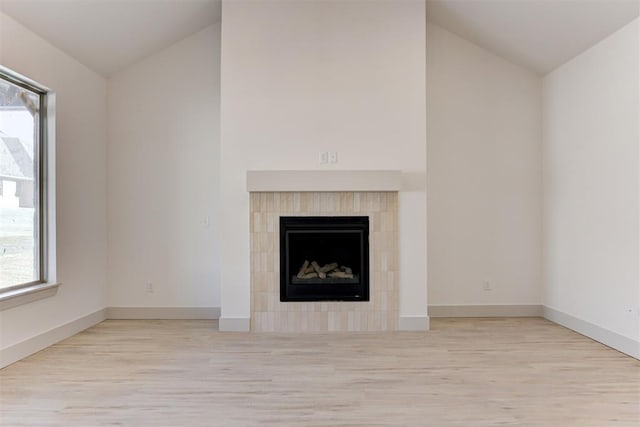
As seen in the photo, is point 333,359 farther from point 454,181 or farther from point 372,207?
point 454,181

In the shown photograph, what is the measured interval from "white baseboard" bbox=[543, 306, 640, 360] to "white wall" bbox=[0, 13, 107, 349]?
4.59 meters

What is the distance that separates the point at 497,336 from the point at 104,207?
4.06 m

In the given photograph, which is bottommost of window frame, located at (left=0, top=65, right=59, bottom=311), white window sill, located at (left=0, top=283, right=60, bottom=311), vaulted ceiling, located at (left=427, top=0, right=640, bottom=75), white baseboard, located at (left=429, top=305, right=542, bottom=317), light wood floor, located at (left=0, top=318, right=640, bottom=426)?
light wood floor, located at (left=0, top=318, right=640, bottom=426)

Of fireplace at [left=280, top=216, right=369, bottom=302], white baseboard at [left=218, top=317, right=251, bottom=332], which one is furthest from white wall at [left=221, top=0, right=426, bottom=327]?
fireplace at [left=280, top=216, right=369, bottom=302]

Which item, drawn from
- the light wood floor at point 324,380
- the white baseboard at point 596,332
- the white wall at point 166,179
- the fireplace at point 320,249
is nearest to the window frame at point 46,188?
the light wood floor at point 324,380

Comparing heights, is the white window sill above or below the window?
below

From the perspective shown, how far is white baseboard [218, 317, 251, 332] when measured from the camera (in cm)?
424

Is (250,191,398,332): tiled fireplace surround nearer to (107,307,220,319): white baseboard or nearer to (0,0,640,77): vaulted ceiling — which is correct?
(107,307,220,319): white baseboard

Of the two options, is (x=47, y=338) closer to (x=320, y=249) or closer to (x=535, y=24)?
(x=320, y=249)

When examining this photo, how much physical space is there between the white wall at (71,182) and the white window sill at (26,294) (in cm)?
6

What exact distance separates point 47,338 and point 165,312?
1216 millimetres

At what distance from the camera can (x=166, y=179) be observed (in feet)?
15.9

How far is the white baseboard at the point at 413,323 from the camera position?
4262mm

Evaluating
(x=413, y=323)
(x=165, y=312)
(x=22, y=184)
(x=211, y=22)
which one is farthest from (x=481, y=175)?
(x=22, y=184)
